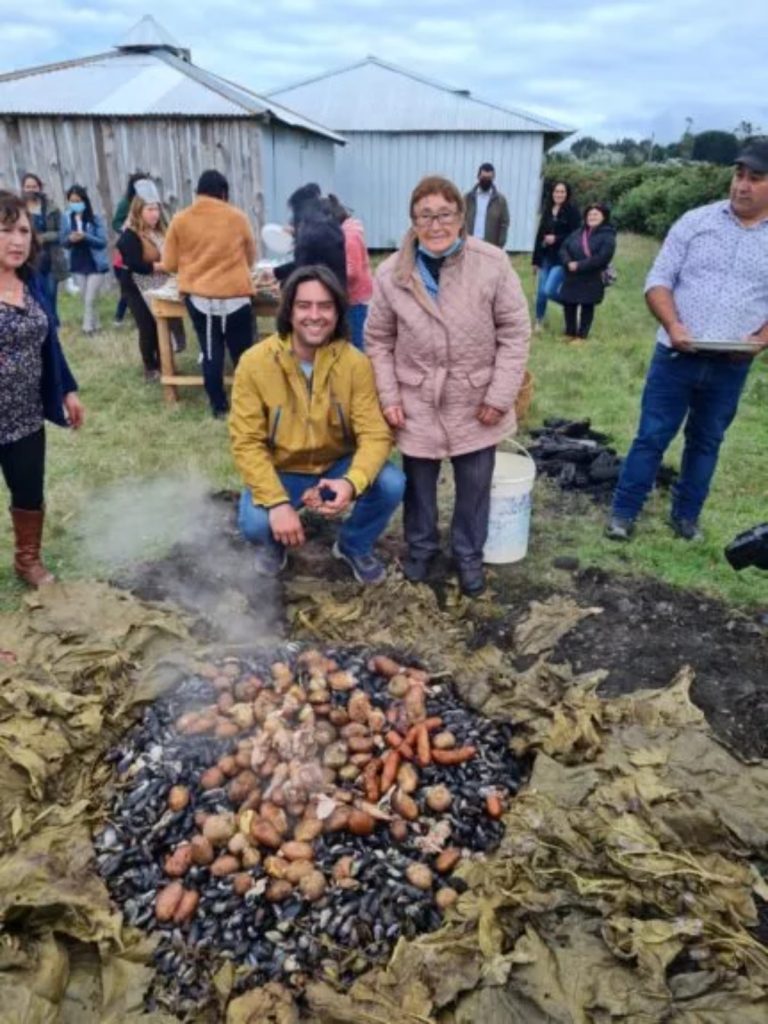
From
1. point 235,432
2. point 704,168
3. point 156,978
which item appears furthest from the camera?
point 704,168

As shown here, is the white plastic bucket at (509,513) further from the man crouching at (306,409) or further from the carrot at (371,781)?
the carrot at (371,781)

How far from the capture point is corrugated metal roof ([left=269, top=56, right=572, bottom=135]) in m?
17.0

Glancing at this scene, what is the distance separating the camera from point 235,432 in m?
3.75

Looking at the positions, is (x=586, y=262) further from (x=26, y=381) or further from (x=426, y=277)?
(x=26, y=381)

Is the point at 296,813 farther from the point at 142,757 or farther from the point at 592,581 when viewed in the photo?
the point at 592,581

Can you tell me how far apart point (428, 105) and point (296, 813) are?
59.9ft

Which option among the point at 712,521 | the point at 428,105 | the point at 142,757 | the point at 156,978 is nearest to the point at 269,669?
the point at 142,757

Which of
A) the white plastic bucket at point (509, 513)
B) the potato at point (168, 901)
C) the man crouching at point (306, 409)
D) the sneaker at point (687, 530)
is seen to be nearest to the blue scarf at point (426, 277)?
the man crouching at point (306, 409)

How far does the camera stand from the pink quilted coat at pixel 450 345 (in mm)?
3576

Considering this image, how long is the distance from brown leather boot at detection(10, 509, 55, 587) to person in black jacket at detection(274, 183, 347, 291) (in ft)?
8.68

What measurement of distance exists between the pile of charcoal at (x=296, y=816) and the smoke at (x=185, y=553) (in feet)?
2.74

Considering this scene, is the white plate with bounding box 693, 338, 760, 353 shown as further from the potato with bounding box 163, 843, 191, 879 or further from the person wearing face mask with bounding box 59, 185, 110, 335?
the person wearing face mask with bounding box 59, 185, 110, 335

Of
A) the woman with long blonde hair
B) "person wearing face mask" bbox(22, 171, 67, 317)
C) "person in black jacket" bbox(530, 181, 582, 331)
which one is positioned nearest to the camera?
the woman with long blonde hair

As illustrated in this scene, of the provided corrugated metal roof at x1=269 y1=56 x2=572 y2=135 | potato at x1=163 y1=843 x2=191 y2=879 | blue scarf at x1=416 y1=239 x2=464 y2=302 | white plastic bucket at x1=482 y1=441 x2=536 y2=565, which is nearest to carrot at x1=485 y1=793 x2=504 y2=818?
potato at x1=163 y1=843 x2=191 y2=879
